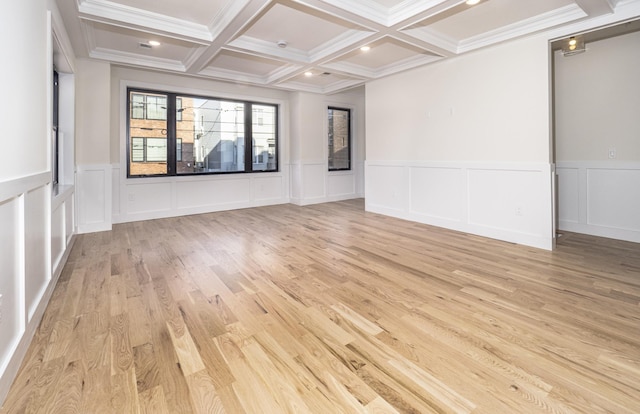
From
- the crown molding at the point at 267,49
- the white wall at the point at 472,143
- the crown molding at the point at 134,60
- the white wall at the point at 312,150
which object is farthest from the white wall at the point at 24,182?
the white wall at the point at 312,150

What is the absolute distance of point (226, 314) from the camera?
→ 7.28 ft

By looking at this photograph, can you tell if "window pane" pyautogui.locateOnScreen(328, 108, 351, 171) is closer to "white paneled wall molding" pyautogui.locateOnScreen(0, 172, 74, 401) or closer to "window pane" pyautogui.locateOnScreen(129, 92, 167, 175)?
"window pane" pyautogui.locateOnScreen(129, 92, 167, 175)

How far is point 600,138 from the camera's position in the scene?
425cm

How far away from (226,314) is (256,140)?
17.5 ft

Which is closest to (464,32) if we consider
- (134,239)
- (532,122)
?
(532,122)

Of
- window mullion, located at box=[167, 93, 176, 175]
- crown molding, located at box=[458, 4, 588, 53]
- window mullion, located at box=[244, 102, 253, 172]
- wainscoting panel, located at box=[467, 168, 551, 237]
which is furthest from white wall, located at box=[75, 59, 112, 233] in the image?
wainscoting panel, located at box=[467, 168, 551, 237]

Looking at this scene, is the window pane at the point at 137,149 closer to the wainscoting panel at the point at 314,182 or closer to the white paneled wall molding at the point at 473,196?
the wainscoting panel at the point at 314,182

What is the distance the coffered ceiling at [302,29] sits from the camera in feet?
10.7

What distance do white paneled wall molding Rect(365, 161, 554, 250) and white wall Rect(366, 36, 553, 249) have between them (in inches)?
0.5

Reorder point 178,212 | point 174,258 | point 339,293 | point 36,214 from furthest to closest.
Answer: point 178,212 < point 174,258 < point 339,293 < point 36,214

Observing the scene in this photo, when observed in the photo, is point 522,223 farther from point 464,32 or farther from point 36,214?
point 36,214

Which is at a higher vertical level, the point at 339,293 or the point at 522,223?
the point at 522,223

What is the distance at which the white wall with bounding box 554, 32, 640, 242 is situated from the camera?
13.0 feet

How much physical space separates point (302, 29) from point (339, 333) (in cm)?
364
